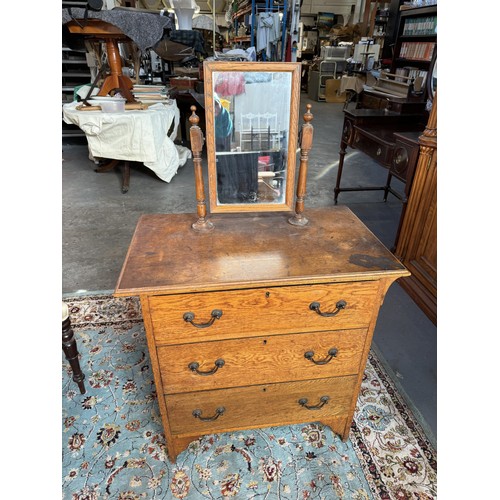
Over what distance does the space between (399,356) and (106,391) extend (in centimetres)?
148

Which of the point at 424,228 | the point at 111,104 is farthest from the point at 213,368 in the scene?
the point at 111,104

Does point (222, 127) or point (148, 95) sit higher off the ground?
point (148, 95)

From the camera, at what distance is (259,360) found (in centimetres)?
113

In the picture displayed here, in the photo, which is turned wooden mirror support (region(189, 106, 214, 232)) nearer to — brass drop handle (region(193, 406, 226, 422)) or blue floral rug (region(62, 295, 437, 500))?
brass drop handle (region(193, 406, 226, 422))

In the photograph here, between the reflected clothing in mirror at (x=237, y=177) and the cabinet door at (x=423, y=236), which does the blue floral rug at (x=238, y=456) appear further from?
the reflected clothing in mirror at (x=237, y=177)

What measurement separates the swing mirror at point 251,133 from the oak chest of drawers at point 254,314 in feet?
0.40

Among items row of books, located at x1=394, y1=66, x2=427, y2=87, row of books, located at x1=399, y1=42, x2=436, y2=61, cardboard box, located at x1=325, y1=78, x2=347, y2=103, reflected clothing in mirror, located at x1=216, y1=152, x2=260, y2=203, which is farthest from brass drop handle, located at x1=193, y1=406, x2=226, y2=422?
cardboard box, located at x1=325, y1=78, x2=347, y2=103

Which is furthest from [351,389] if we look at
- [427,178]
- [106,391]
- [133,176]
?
[133,176]

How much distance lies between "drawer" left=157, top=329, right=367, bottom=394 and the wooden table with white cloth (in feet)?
9.60

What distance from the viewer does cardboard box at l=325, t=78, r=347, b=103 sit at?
966cm

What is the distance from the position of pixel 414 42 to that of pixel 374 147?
3.29 metres

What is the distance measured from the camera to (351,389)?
1.26 meters

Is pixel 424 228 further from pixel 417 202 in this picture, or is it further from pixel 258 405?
pixel 258 405

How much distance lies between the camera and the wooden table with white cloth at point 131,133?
3.34 m
